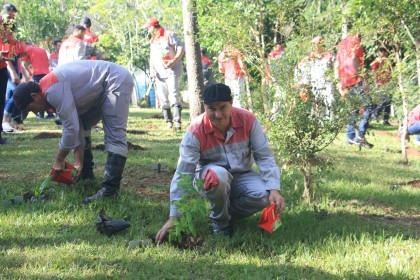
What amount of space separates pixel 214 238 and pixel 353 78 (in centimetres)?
429

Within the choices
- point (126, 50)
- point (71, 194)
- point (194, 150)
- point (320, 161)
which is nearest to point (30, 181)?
point (71, 194)

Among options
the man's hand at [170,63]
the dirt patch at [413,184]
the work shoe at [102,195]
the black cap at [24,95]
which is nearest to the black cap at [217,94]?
the black cap at [24,95]

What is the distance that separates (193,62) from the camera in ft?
31.2

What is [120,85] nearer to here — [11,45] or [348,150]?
[11,45]

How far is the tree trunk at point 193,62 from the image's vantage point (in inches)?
356

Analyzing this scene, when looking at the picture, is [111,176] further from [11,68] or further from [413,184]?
[11,68]

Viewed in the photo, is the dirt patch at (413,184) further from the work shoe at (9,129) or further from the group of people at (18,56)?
the work shoe at (9,129)

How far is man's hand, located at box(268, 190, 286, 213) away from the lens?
4.18 m

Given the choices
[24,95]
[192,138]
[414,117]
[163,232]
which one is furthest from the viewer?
[414,117]

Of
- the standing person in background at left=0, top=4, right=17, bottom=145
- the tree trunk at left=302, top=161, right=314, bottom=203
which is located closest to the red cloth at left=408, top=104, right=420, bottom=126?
the tree trunk at left=302, top=161, right=314, bottom=203

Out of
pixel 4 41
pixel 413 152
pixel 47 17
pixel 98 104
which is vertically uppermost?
pixel 47 17

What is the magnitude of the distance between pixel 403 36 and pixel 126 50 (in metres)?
24.3

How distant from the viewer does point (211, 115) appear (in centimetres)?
416

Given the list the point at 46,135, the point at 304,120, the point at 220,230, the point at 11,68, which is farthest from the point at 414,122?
the point at 11,68
